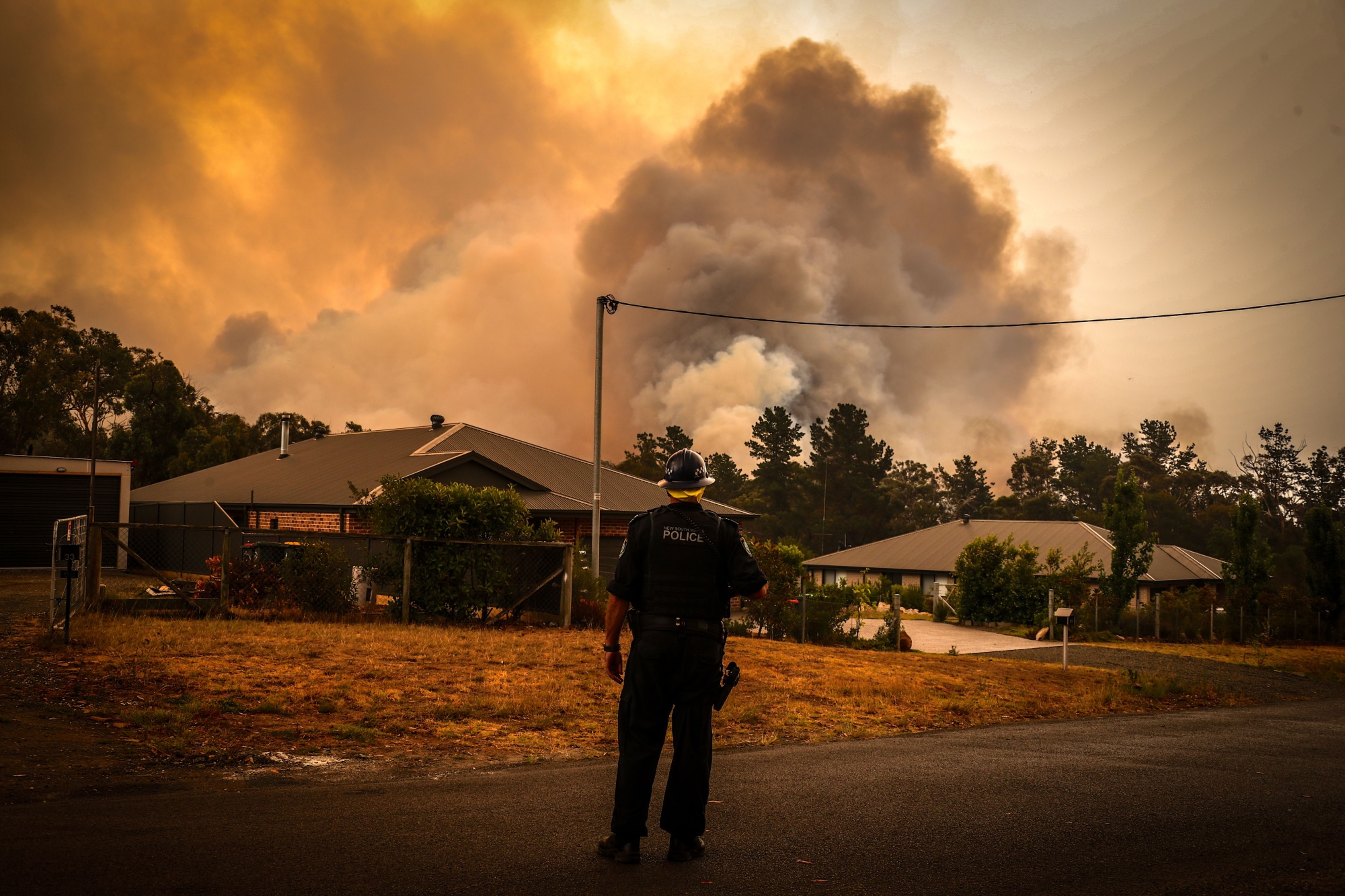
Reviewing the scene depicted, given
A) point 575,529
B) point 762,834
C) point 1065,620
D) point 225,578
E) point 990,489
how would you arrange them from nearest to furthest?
point 762,834, point 225,578, point 1065,620, point 575,529, point 990,489

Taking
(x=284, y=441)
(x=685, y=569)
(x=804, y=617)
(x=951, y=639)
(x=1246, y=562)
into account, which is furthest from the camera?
(x=284, y=441)

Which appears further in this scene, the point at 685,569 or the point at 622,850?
the point at 685,569

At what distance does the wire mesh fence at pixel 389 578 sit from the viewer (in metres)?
14.9

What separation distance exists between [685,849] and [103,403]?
64.3m

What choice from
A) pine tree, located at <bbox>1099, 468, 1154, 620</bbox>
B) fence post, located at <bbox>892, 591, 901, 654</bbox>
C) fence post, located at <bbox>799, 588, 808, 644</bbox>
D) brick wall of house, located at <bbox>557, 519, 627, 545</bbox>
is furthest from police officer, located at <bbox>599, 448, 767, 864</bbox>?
pine tree, located at <bbox>1099, 468, 1154, 620</bbox>

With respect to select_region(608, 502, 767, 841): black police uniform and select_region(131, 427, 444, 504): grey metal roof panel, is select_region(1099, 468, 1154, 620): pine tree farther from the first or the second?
select_region(608, 502, 767, 841): black police uniform

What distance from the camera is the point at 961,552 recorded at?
44.3 metres

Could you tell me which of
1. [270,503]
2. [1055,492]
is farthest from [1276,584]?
[270,503]

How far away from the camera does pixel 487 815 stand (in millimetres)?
5371

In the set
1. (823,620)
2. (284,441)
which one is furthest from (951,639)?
(284,441)

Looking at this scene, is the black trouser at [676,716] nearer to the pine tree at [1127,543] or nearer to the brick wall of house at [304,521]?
the brick wall of house at [304,521]

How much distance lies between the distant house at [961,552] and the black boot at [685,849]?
133ft

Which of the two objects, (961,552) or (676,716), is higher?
(676,716)

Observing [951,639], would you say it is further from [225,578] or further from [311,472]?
[311,472]
